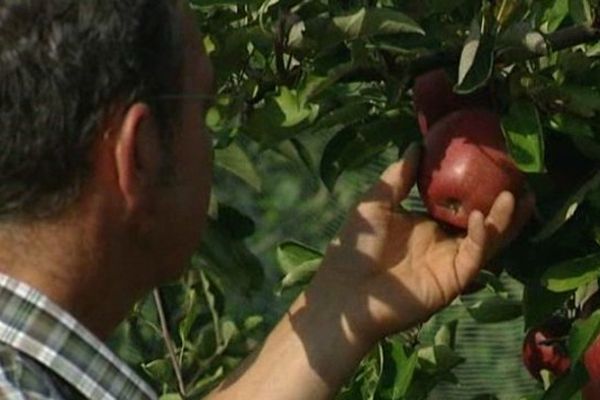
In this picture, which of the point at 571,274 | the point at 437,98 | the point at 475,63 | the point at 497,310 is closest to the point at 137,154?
the point at 475,63

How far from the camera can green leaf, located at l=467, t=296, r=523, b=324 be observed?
2598 millimetres

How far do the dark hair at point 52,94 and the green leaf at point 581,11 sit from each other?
0.63 meters

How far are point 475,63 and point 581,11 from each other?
0.60 ft

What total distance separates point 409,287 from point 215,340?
988 mm

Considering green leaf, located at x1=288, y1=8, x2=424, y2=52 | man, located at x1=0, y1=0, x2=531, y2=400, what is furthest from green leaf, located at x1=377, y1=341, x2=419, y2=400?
man, located at x1=0, y1=0, x2=531, y2=400

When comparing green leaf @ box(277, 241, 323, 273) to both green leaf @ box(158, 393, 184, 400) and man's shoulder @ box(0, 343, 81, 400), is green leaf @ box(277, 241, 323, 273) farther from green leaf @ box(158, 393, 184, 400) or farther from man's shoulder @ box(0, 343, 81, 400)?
man's shoulder @ box(0, 343, 81, 400)

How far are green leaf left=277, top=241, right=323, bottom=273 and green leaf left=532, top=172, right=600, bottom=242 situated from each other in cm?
43

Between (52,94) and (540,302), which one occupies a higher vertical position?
(52,94)

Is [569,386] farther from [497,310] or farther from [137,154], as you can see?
[137,154]

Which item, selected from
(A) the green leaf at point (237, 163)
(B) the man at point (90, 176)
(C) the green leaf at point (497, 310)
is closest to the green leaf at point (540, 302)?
(C) the green leaf at point (497, 310)

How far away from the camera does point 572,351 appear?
93.5 inches

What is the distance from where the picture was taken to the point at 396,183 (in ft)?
7.23

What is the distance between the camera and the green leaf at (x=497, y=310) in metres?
2.60

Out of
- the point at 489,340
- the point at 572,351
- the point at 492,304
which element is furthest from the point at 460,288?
the point at 489,340
